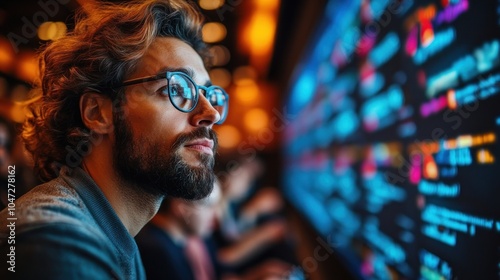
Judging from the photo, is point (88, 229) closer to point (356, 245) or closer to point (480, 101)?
point (480, 101)

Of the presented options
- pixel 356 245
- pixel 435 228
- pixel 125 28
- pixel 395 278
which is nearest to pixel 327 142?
pixel 356 245

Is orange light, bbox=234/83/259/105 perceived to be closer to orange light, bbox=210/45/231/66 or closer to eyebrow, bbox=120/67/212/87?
orange light, bbox=210/45/231/66

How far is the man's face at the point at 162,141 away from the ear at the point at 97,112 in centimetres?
3

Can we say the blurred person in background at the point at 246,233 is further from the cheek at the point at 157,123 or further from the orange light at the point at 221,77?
the orange light at the point at 221,77

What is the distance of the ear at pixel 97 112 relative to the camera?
116cm

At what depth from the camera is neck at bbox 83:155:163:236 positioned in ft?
3.63

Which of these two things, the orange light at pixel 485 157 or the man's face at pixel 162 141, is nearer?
the orange light at pixel 485 157

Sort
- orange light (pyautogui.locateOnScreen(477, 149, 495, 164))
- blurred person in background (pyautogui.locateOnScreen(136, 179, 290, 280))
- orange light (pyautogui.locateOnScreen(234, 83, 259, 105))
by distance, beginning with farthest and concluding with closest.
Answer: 1. orange light (pyautogui.locateOnScreen(234, 83, 259, 105))
2. blurred person in background (pyautogui.locateOnScreen(136, 179, 290, 280))
3. orange light (pyautogui.locateOnScreen(477, 149, 495, 164))

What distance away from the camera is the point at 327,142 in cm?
302

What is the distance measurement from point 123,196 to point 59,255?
403 millimetres

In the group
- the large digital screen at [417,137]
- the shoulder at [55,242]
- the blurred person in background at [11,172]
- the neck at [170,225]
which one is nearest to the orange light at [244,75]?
the blurred person in background at [11,172]

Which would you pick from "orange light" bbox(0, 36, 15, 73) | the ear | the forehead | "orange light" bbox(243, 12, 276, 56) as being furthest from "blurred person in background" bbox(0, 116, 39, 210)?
"orange light" bbox(243, 12, 276, 56)

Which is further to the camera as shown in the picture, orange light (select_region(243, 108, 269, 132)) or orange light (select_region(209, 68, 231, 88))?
orange light (select_region(243, 108, 269, 132))

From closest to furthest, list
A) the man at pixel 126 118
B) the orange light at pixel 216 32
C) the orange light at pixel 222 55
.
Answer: the man at pixel 126 118, the orange light at pixel 216 32, the orange light at pixel 222 55
